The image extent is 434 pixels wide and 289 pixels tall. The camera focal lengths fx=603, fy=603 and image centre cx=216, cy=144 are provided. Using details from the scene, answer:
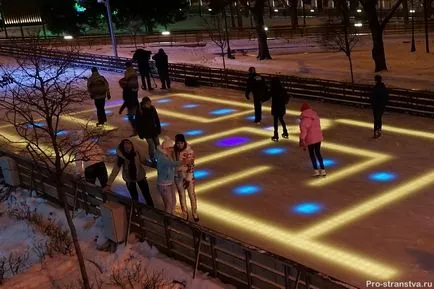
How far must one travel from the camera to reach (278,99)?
12.5 m

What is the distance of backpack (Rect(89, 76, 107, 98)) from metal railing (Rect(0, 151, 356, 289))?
18.6 feet

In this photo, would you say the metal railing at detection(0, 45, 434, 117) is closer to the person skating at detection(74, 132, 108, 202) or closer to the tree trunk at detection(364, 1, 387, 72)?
the person skating at detection(74, 132, 108, 202)

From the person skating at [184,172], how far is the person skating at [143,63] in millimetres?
10338

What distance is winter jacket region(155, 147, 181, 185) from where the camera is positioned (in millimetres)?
8047

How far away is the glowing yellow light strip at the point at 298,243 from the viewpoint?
7066 mm

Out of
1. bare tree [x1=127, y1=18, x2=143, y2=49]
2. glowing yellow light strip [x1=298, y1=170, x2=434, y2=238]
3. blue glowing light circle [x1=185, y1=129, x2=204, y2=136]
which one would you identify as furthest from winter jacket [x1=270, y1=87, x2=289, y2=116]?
bare tree [x1=127, y1=18, x2=143, y2=49]

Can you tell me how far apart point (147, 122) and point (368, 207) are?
4225 millimetres

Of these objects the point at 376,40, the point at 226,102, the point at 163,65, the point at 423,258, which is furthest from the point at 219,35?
the point at 423,258

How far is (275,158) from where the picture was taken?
11781mm

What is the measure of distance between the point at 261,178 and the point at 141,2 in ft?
129

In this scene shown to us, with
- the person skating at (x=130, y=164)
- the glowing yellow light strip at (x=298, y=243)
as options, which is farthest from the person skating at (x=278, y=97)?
the person skating at (x=130, y=164)

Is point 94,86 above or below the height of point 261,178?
above

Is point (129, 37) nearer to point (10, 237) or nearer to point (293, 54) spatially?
point (293, 54)

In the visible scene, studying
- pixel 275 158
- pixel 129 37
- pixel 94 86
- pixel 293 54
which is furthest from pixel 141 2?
pixel 275 158
